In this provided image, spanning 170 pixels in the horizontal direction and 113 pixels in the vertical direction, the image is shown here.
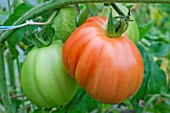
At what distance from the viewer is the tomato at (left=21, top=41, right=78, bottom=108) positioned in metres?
0.73

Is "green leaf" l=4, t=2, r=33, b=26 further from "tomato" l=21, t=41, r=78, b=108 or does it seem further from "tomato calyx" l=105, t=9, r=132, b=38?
"tomato calyx" l=105, t=9, r=132, b=38

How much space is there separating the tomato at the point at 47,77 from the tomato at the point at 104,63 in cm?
6

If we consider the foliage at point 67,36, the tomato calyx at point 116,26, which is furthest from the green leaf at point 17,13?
the tomato calyx at point 116,26

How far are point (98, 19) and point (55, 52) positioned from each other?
0.10 m

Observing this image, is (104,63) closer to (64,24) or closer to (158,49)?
(64,24)

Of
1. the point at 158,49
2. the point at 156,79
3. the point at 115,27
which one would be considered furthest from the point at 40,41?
the point at 158,49

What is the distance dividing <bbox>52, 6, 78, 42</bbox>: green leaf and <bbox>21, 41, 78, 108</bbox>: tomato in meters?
0.03

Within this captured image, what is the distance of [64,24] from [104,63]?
0.45 ft

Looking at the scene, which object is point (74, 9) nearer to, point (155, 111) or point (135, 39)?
point (135, 39)

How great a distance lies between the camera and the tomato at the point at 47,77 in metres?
0.73

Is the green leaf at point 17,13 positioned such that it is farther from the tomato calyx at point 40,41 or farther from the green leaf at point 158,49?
the green leaf at point 158,49

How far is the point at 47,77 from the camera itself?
2.39 feet

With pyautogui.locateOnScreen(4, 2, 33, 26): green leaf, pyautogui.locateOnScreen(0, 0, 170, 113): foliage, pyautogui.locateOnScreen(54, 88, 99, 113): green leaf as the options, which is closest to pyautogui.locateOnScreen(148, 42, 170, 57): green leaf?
pyautogui.locateOnScreen(0, 0, 170, 113): foliage

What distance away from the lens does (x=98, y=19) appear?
71cm
